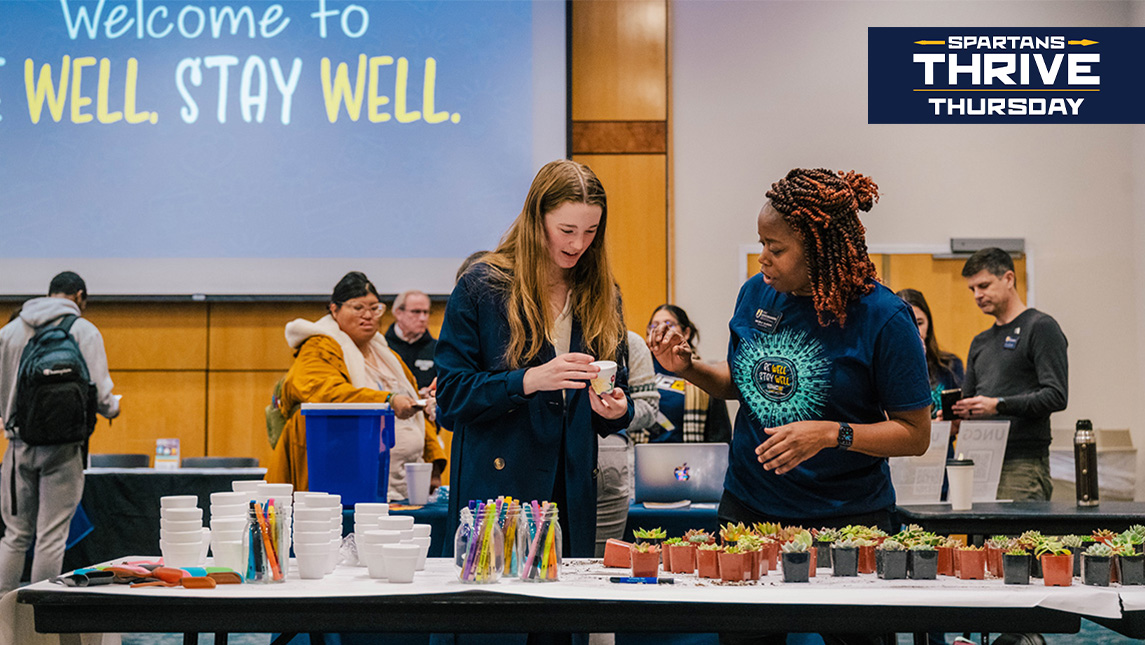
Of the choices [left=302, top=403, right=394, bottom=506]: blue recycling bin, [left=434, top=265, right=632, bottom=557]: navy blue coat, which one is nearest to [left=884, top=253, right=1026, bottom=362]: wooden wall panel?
[left=302, top=403, right=394, bottom=506]: blue recycling bin

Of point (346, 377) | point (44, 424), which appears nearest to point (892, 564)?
point (346, 377)

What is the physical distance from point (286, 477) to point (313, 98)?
3.75m

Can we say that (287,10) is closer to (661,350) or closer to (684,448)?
(684,448)

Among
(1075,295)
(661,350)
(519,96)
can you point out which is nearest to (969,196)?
(1075,295)

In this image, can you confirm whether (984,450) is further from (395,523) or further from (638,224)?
(638,224)

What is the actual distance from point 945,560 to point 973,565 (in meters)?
0.06

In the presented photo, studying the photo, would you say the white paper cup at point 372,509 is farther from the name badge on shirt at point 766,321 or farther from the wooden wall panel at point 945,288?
the wooden wall panel at point 945,288

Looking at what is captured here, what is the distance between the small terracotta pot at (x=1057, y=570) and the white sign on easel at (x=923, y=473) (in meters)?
1.53

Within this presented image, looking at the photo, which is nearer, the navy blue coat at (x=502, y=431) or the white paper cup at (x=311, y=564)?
the white paper cup at (x=311, y=564)

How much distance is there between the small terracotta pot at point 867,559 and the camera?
1.89m

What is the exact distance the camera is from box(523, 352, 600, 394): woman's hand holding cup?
200cm

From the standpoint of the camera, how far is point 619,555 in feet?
6.45

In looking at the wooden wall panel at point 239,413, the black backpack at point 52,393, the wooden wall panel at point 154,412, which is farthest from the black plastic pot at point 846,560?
the wooden wall panel at point 154,412

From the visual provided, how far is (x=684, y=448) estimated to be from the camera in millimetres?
3324
